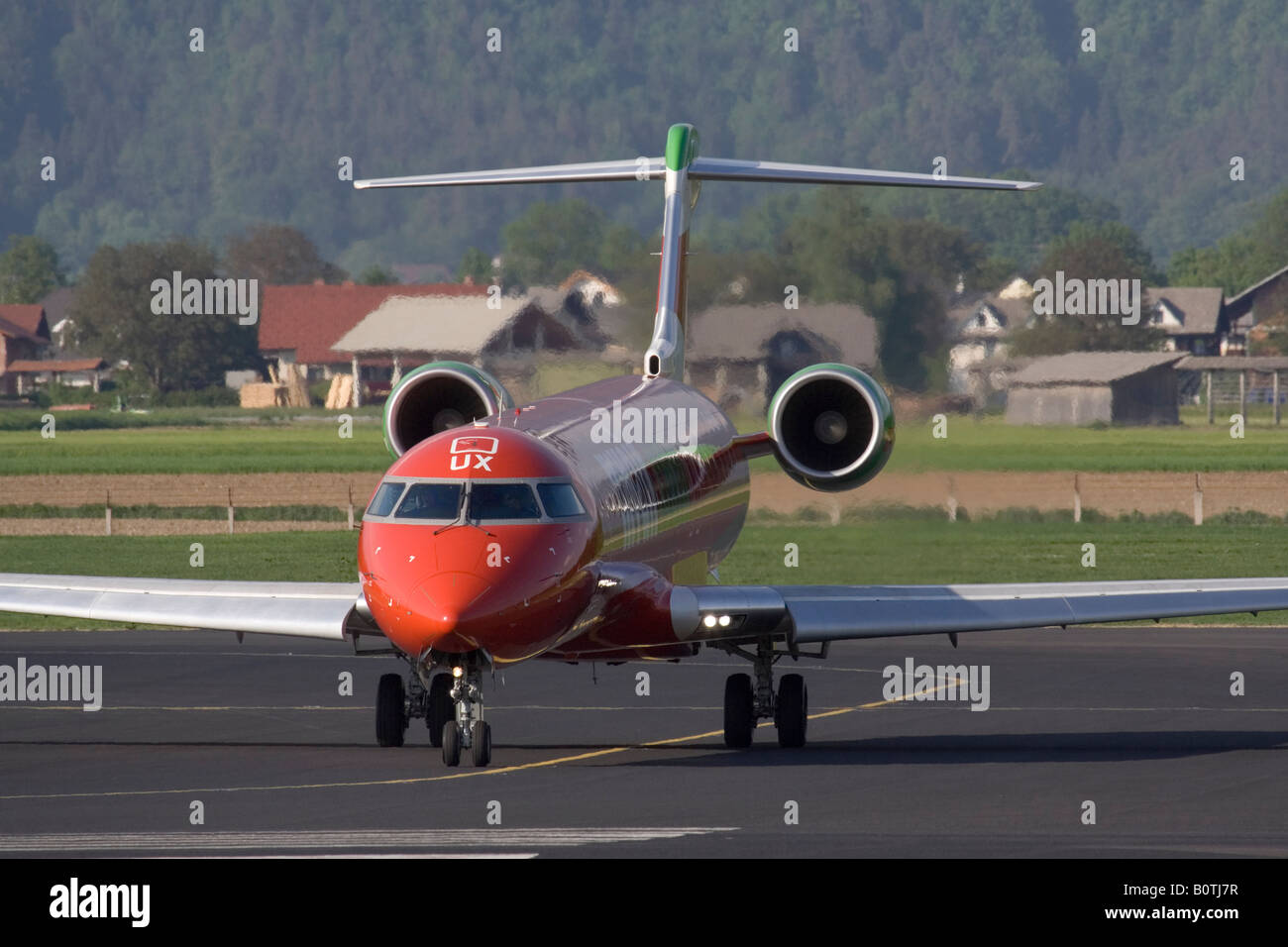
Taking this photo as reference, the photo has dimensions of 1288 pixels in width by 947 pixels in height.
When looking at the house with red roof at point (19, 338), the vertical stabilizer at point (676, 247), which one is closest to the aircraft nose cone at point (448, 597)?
the vertical stabilizer at point (676, 247)

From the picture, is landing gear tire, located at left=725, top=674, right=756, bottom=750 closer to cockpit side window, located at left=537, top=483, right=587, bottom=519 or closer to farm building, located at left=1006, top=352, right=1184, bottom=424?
cockpit side window, located at left=537, top=483, right=587, bottom=519

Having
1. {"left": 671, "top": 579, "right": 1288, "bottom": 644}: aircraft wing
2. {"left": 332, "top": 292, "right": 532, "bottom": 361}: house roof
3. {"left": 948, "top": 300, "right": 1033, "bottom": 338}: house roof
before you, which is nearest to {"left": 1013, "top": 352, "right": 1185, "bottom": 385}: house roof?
{"left": 948, "top": 300, "right": 1033, "bottom": 338}: house roof

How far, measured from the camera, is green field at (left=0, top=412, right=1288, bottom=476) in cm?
3353

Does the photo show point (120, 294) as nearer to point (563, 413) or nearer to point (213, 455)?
point (213, 455)

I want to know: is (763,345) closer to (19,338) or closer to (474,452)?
(474,452)

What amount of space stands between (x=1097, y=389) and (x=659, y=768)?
24054 mm

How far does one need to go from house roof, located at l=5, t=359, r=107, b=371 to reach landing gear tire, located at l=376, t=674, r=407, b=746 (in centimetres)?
7892

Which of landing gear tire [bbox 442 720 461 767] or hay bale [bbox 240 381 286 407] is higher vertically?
hay bale [bbox 240 381 286 407]

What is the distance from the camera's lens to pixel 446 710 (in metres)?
21.6

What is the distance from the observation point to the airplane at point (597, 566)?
19.7 m

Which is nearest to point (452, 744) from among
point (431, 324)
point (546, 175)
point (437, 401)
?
point (437, 401)
